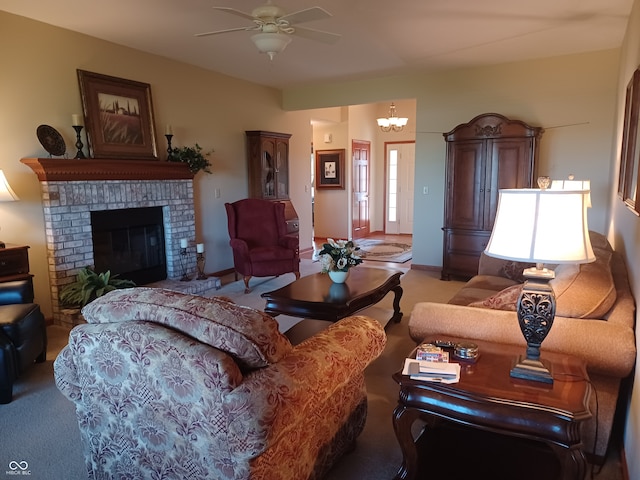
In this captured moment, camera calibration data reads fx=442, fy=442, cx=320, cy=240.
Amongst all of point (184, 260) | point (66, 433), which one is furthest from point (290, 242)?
point (66, 433)

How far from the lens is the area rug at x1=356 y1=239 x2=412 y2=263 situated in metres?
7.28

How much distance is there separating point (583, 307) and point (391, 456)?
1163mm

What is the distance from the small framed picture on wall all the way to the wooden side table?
7466 millimetres

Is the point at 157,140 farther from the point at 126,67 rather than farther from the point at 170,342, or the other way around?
the point at 170,342

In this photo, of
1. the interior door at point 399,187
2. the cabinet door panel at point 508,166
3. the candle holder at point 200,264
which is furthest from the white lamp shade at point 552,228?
the interior door at point 399,187

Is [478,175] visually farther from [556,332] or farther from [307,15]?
[556,332]

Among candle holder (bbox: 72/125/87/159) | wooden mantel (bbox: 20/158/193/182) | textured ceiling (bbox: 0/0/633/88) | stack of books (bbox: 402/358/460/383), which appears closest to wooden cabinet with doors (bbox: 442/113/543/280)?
textured ceiling (bbox: 0/0/633/88)

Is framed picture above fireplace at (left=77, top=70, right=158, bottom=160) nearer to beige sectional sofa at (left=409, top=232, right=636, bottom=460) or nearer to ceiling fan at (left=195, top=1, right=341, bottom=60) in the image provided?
ceiling fan at (left=195, top=1, right=341, bottom=60)

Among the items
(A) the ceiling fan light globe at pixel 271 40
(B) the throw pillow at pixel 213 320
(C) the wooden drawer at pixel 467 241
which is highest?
(A) the ceiling fan light globe at pixel 271 40

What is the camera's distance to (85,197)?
4.29m

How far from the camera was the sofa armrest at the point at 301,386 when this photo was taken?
4.48ft

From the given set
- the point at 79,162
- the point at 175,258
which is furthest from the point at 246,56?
the point at 175,258

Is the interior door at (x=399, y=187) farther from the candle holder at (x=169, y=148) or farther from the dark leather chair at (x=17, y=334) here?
the dark leather chair at (x=17, y=334)

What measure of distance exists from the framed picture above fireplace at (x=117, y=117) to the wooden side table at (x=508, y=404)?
4.00 m
